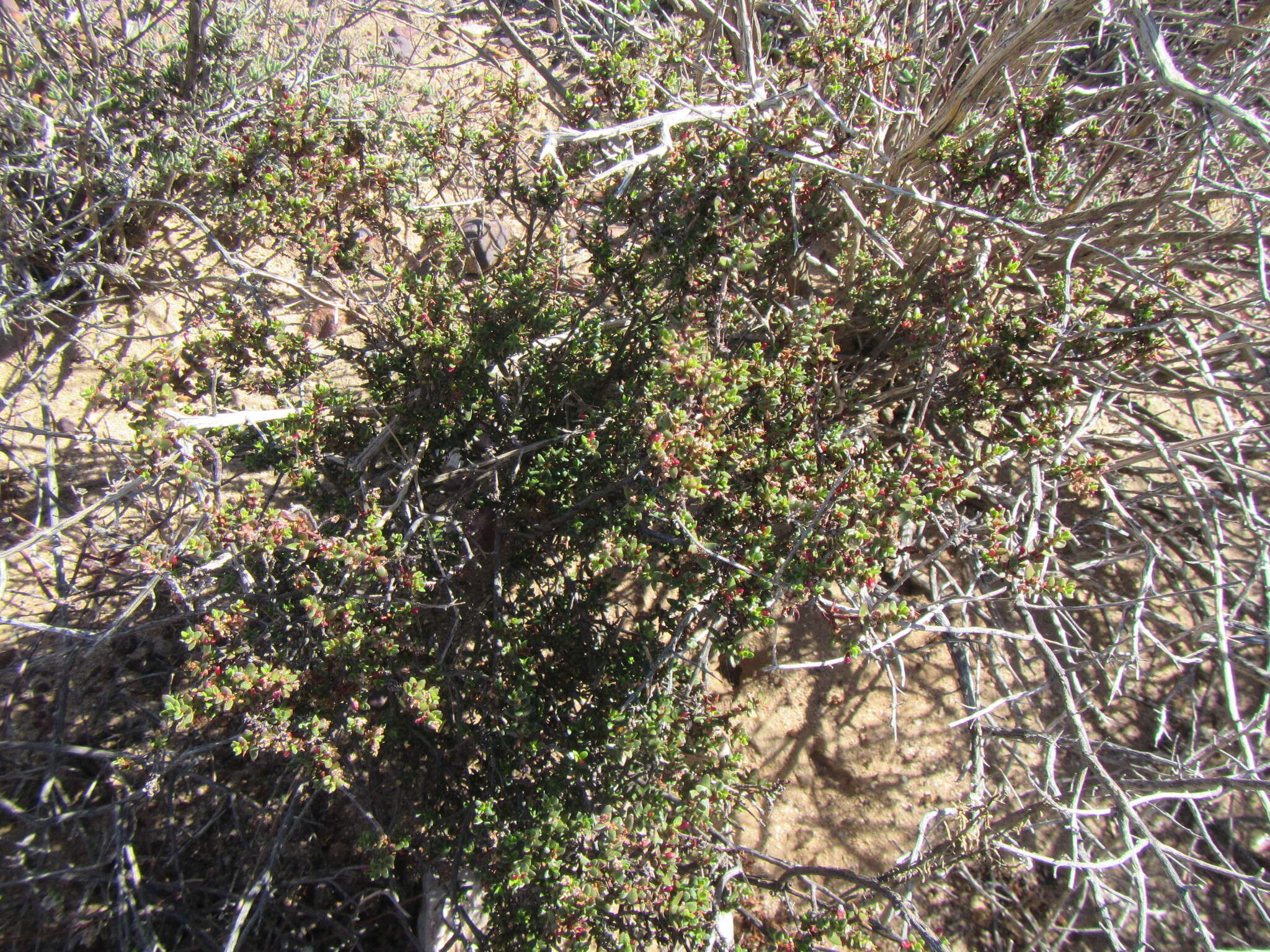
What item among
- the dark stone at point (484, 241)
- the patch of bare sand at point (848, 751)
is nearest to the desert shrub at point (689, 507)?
the patch of bare sand at point (848, 751)

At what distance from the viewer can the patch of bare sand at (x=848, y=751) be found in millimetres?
2855

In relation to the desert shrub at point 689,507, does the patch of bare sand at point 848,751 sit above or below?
below

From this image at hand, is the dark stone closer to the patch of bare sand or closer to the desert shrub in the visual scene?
the desert shrub

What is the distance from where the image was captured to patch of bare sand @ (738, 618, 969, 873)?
2.86m

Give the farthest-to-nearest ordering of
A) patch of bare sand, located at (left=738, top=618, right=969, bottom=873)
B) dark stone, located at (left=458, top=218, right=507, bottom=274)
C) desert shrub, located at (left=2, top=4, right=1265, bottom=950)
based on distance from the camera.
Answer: dark stone, located at (left=458, top=218, right=507, bottom=274), patch of bare sand, located at (left=738, top=618, right=969, bottom=873), desert shrub, located at (left=2, top=4, right=1265, bottom=950)

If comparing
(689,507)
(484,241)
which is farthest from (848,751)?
(484,241)

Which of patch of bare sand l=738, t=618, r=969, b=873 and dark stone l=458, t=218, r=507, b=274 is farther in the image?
dark stone l=458, t=218, r=507, b=274

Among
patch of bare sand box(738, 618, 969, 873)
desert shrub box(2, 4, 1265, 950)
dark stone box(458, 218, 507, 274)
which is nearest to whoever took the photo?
desert shrub box(2, 4, 1265, 950)

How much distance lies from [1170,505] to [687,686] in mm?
2228

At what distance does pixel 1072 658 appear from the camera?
268 centimetres

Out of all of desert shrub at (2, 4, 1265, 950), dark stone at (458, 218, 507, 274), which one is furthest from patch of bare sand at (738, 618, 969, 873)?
dark stone at (458, 218, 507, 274)

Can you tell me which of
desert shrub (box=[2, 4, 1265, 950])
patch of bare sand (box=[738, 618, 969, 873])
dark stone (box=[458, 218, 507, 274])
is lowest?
patch of bare sand (box=[738, 618, 969, 873])

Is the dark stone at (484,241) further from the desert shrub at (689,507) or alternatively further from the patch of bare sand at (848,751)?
the patch of bare sand at (848,751)

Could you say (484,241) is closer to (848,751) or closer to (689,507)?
(689,507)
